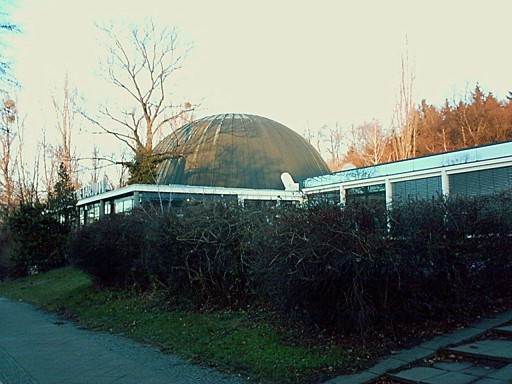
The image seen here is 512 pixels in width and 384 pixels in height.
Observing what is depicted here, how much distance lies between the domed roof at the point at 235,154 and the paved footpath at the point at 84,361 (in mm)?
21445

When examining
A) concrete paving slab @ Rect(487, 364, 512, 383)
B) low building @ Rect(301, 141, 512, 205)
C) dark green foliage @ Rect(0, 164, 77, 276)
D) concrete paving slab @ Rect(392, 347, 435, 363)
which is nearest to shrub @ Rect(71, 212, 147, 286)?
low building @ Rect(301, 141, 512, 205)

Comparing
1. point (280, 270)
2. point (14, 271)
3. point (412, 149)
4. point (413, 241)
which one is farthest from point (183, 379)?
point (412, 149)

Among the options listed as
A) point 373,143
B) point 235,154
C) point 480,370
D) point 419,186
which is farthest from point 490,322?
point 373,143

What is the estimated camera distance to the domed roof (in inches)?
1297

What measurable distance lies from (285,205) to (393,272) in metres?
2.43

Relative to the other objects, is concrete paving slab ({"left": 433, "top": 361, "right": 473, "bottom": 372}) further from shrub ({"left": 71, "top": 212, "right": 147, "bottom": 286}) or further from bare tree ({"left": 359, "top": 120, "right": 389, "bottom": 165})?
bare tree ({"left": 359, "top": 120, "right": 389, "bottom": 165})

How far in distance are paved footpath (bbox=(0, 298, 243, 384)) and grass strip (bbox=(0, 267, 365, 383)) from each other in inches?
12.7

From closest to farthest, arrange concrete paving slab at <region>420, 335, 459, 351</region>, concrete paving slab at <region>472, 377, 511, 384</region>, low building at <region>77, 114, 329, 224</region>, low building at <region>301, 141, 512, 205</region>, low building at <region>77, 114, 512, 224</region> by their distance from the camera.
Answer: concrete paving slab at <region>472, 377, 511, 384</region> → concrete paving slab at <region>420, 335, 459, 351</region> → low building at <region>301, 141, 512, 205</region> → low building at <region>77, 114, 512, 224</region> → low building at <region>77, 114, 329, 224</region>

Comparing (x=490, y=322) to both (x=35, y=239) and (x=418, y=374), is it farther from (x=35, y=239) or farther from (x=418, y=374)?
(x=35, y=239)

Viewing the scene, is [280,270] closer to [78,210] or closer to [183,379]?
[183,379]

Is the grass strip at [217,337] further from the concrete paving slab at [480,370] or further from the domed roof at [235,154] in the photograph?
the domed roof at [235,154]

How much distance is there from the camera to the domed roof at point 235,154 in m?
32.9

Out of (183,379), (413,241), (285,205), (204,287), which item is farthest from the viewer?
(204,287)

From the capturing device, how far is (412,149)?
38031 millimetres
